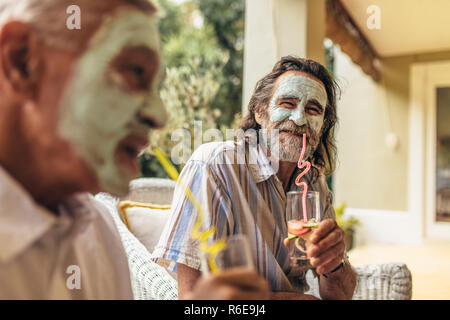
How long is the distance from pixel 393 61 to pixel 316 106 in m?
3.82

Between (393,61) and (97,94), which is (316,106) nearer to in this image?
(97,94)

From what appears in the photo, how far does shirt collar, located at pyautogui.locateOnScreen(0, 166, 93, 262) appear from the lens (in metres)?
0.47

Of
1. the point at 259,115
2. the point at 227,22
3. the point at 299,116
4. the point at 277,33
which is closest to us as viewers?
the point at 299,116

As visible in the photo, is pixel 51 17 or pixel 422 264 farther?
pixel 422 264

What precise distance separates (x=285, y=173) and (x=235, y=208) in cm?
21

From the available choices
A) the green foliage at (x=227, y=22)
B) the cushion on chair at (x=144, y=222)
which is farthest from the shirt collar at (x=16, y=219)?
the green foliage at (x=227, y=22)

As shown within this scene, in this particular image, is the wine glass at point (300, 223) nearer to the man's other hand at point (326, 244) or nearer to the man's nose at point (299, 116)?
the man's other hand at point (326, 244)

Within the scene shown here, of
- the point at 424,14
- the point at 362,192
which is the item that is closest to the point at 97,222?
the point at 424,14

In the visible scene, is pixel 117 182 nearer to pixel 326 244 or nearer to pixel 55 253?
pixel 55 253

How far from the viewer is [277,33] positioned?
1.69 metres

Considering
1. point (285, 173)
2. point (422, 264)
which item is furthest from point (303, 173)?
point (422, 264)

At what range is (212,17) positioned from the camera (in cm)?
741

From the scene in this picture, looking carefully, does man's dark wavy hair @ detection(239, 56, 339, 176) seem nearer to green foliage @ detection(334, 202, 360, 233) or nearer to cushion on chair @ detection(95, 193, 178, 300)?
cushion on chair @ detection(95, 193, 178, 300)

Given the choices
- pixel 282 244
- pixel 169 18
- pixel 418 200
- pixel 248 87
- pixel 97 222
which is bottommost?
pixel 418 200
